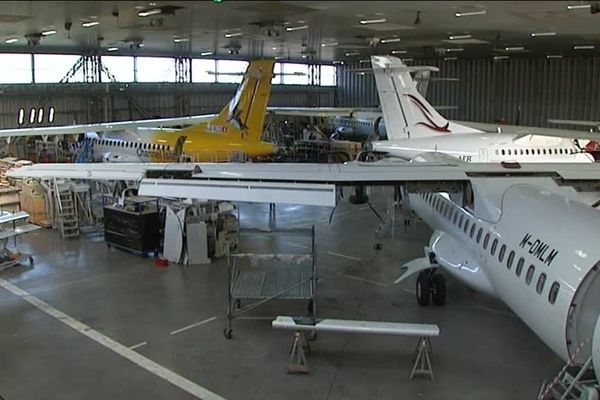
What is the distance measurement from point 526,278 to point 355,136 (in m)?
34.1

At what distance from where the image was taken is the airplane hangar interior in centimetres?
921

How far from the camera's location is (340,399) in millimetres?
8922

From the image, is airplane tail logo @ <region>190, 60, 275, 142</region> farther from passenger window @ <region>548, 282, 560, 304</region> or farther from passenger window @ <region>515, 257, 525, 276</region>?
passenger window @ <region>548, 282, 560, 304</region>

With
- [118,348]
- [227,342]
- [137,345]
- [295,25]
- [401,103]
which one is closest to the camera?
[118,348]

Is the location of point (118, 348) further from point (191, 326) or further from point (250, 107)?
point (250, 107)

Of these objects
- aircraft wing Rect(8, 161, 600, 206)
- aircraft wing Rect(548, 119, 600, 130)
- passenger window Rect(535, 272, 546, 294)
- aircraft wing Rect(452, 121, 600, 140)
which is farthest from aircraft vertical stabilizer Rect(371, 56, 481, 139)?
passenger window Rect(535, 272, 546, 294)

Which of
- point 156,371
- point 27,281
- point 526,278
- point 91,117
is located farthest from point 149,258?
point 91,117

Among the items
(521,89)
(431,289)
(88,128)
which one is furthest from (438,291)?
(521,89)

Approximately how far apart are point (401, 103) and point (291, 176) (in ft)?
39.1

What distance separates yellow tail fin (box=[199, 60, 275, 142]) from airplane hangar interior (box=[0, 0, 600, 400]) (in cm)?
8

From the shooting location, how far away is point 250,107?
24500 millimetres

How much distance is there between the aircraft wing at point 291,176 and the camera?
1058 cm

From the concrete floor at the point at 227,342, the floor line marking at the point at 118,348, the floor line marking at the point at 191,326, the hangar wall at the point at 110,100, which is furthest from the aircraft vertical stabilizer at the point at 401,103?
the hangar wall at the point at 110,100

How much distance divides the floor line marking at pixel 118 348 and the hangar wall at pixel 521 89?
1213 inches
